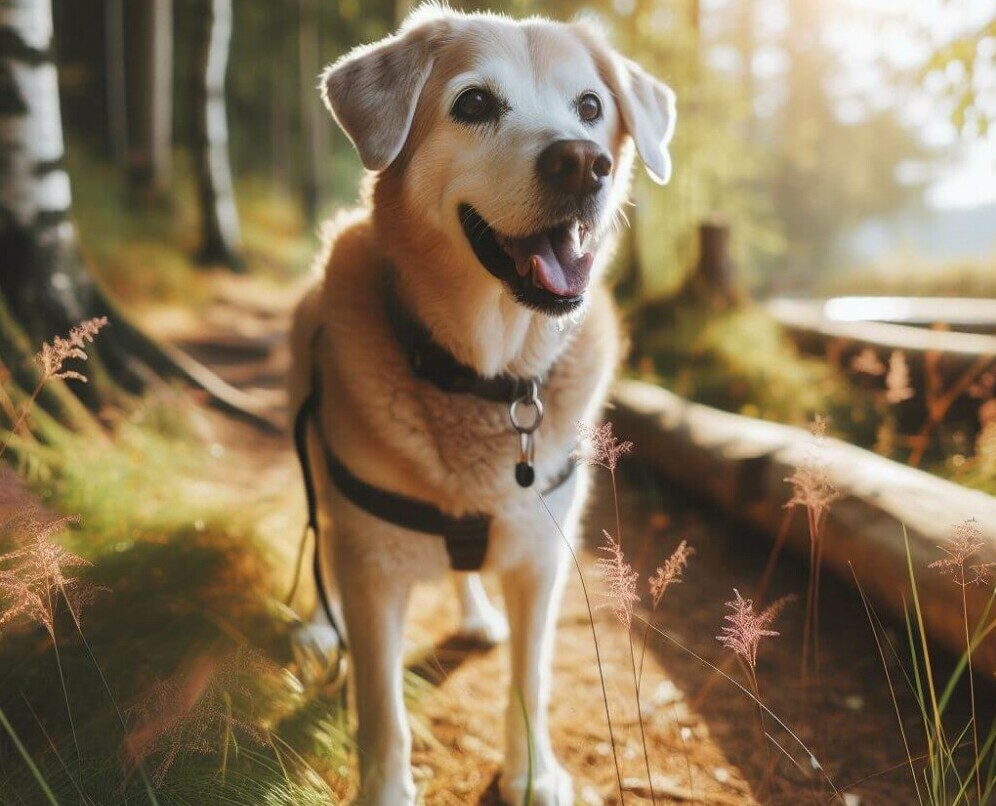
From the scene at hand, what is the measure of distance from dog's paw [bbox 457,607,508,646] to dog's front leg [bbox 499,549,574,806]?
0.72 m

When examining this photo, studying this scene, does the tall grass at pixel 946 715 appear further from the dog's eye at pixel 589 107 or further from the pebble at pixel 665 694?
the dog's eye at pixel 589 107

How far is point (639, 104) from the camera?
2.28 m

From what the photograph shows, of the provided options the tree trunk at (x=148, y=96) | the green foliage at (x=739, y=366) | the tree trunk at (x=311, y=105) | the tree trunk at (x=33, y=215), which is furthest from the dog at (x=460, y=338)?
the tree trunk at (x=311, y=105)

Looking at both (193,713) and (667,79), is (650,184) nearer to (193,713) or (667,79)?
(667,79)

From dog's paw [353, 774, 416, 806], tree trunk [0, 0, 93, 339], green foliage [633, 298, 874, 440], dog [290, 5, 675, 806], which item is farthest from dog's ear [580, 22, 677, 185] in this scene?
green foliage [633, 298, 874, 440]

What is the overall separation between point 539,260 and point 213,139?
8.71 m

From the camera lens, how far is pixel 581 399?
2.25m

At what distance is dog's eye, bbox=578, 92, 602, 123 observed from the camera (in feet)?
7.03

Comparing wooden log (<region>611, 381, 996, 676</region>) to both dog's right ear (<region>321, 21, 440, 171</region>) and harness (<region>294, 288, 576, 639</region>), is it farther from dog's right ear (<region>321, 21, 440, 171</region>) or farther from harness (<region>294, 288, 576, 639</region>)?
dog's right ear (<region>321, 21, 440, 171</region>)

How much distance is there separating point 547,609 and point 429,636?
3.05ft

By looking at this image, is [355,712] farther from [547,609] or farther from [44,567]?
[44,567]

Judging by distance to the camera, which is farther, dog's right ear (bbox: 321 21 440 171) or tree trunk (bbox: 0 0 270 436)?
tree trunk (bbox: 0 0 270 436)

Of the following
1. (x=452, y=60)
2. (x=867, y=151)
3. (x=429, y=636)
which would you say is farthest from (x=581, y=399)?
(x=867, y=151)

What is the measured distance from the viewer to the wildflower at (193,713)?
4.70 ft
